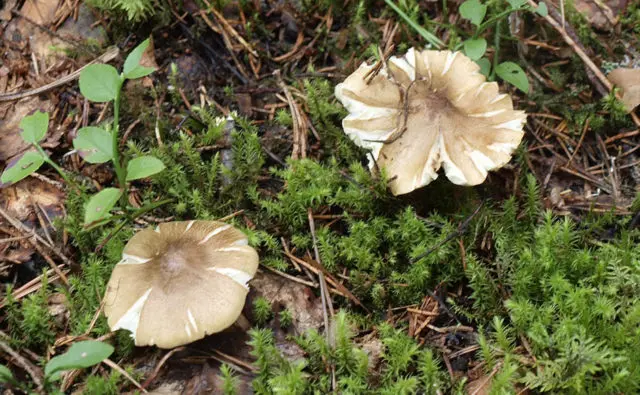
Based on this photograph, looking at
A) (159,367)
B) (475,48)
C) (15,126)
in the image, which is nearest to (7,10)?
(15,126)

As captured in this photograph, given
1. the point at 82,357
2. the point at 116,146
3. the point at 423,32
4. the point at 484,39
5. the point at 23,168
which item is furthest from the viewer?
the point at 423,32

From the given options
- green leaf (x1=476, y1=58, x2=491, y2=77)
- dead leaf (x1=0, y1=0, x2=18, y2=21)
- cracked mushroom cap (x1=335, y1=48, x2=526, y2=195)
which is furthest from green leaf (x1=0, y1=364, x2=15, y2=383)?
green leaf (x1=476, y1=58, x2=491, y2=77)

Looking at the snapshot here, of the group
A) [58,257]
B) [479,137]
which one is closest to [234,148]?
[58,257]

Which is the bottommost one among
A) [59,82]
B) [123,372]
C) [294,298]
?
[294,298]

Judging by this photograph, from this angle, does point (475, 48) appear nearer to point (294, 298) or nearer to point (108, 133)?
point (294, 298)

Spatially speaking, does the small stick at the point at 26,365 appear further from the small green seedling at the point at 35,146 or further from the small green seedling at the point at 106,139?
the small green seedling at the point at 35,146

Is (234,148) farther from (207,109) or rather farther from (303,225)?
(303,225)

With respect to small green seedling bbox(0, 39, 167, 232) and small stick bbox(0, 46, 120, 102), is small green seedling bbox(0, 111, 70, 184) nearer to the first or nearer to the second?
small green seedling bbox(0, 39, 167, 232)
